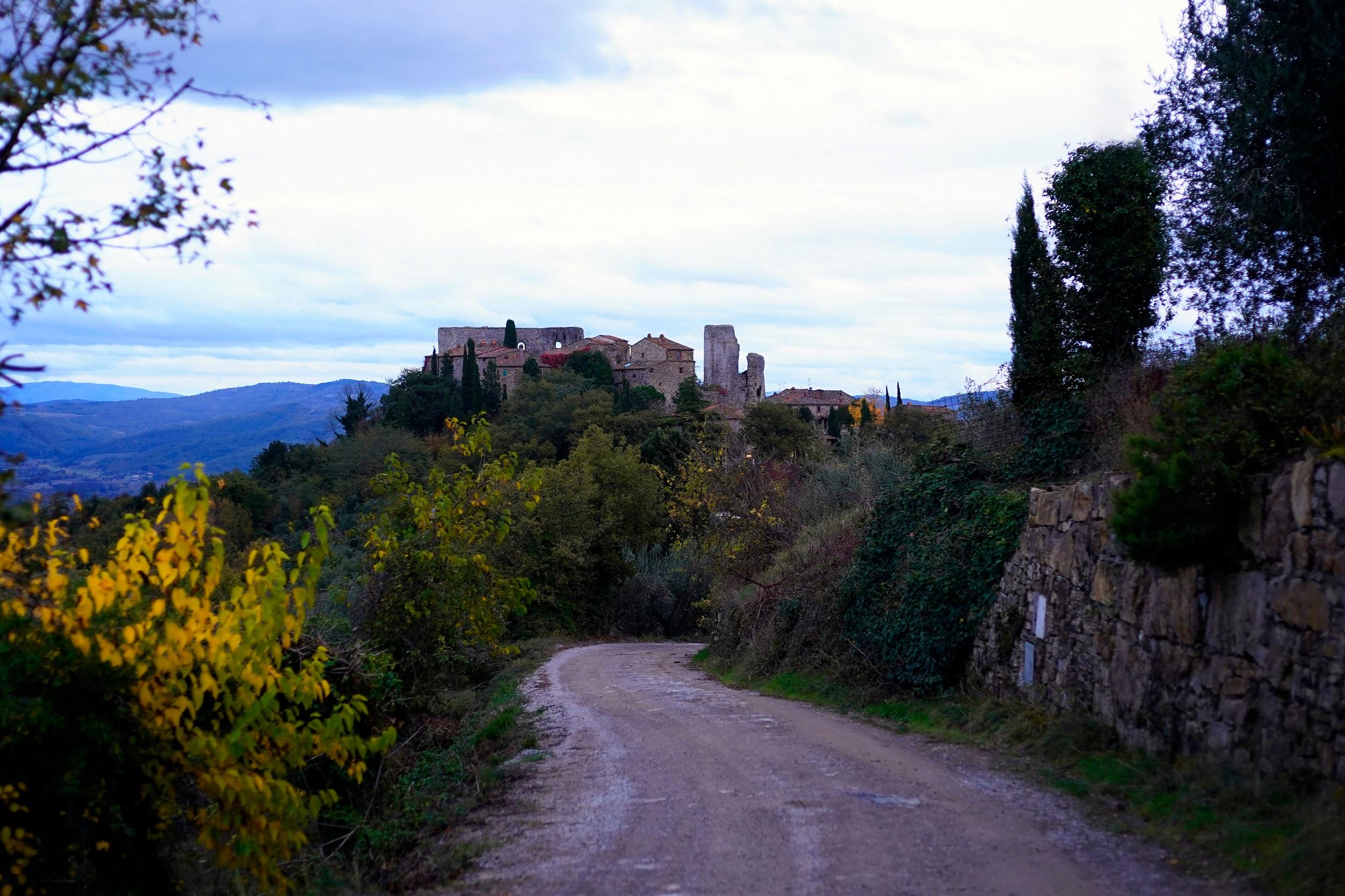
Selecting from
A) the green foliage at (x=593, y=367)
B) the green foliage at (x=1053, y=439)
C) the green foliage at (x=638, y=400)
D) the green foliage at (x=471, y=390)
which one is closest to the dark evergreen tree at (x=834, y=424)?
the green foliage at (x=638, y=400)

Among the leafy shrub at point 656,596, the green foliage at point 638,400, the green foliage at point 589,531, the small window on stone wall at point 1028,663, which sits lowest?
the leafy shrub at point 656,596

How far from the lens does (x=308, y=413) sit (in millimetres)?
137625

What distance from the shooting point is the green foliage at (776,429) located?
53844 millimetres

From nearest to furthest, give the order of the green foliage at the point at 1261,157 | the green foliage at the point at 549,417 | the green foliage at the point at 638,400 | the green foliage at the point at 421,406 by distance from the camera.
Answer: the green foliage at the point at 1261,157
the green foliage at the point at 549,417
the green foliage at the point at 638,400
the green foliage at the point at 421,406

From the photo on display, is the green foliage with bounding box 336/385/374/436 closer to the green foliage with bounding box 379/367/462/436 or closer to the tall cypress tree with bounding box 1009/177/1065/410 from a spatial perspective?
the green foliage with bounding box 379/367/462/436

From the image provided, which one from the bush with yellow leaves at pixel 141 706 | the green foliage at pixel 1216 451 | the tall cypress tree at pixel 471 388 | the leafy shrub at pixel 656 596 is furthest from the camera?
the tall cypress tree at pixel 471 388

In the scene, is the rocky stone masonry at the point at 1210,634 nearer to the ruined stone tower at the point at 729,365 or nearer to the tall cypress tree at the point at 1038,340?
the tall cypress tree at the point at 1038,340

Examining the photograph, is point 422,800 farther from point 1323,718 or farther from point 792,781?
point 1323,718

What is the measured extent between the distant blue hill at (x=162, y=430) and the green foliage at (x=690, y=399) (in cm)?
2776

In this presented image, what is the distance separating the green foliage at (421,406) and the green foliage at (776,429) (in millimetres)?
26006

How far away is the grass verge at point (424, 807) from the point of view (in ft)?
25.3

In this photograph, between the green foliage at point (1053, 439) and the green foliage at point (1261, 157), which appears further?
the green foliage at point (1053, 439)

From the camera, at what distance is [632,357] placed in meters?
108

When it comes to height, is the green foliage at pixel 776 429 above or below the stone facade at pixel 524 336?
below
